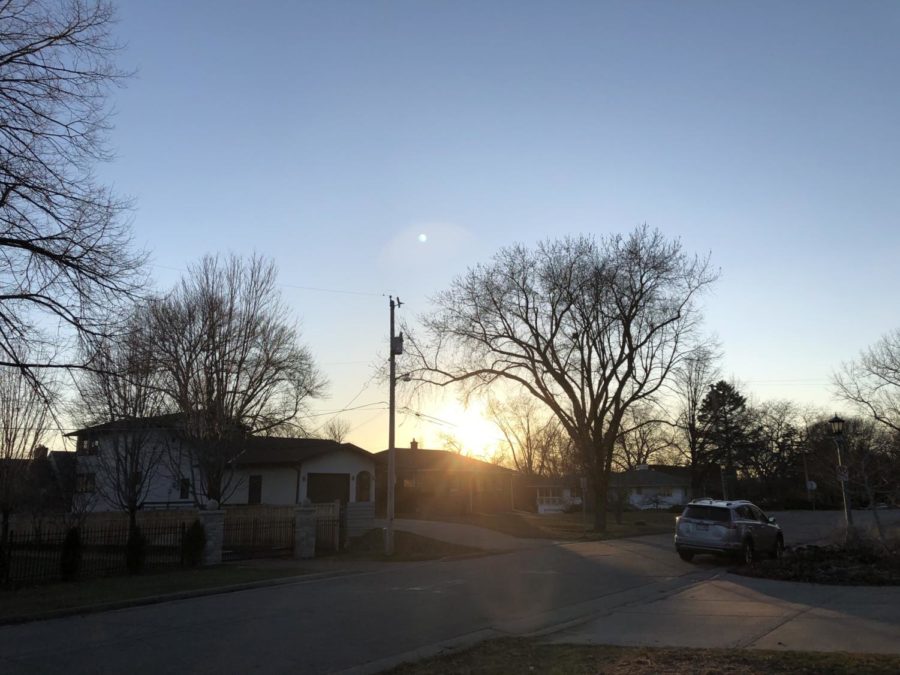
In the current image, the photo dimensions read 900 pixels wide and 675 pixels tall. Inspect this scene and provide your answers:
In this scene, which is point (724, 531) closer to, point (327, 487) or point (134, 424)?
point (134, 424)

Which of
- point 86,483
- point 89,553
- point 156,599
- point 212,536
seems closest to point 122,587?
point 156,599

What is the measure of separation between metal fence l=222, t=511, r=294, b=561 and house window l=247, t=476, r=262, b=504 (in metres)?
11.1

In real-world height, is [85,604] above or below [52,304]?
below

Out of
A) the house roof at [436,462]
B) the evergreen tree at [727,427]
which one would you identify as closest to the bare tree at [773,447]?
the evergreen tree at [727,427]

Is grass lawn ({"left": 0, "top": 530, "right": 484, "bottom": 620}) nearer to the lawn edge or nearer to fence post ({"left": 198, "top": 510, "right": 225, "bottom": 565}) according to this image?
the lawn edge

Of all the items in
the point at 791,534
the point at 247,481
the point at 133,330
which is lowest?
the point at 791,534

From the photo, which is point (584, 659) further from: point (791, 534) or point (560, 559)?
point (791, 534)

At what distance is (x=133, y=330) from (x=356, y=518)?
58.9 ft

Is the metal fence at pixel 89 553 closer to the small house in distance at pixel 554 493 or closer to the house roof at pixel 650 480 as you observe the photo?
the small house in distance at pixel 554 493

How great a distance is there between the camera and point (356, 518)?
95.8 feet

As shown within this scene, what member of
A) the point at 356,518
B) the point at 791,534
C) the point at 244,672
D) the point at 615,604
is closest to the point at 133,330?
the point at 244,672

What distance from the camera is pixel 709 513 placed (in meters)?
20.1

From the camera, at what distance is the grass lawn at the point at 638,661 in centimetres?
686

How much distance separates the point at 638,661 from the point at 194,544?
1749cm
